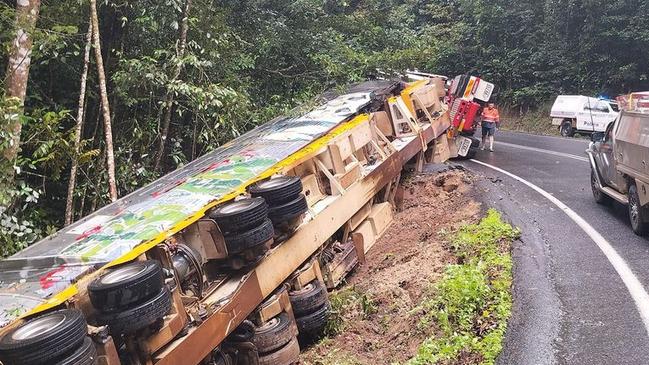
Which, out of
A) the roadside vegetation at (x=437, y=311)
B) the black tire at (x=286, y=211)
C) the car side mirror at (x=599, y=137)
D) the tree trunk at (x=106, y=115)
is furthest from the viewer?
the car side mirror at (x=599, y=137)

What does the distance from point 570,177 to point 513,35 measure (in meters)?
21.3

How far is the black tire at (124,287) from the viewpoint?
4438mm

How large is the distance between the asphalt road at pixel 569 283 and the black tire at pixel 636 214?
12 cm

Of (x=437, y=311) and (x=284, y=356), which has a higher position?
(x=437, y=311)

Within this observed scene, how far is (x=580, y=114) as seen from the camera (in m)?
23.9

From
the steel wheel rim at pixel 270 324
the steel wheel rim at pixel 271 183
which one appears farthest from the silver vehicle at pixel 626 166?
the steel wheel rim at pixel 270 324

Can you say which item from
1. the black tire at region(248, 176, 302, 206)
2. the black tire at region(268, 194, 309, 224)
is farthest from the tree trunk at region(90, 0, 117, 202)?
the black tire at region(268, 194, 309, 224)

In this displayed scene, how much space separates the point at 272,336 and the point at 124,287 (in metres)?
2.07

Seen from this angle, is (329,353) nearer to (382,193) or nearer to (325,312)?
(325,312)

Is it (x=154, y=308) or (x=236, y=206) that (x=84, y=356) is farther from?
(x=236, y=206)

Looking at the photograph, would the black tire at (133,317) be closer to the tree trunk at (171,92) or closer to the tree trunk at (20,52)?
the tree trunk at (20,52)

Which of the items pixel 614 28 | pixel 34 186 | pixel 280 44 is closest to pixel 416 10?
pixel 614 28

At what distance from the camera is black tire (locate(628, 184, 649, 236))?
7.73 meters

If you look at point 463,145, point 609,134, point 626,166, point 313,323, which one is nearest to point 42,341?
point 313,323
